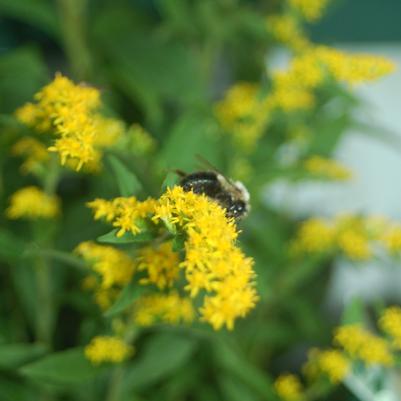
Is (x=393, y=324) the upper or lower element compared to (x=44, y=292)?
lower

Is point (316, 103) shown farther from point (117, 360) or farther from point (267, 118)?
point (117, 360)

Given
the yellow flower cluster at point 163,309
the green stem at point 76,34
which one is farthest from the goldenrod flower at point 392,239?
the green stem at point 76,34

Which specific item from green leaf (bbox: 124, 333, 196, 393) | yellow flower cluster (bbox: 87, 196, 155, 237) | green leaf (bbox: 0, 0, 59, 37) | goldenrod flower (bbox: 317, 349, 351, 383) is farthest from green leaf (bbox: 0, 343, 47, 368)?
green leaf (bbox: 0, 0, 59, 37)

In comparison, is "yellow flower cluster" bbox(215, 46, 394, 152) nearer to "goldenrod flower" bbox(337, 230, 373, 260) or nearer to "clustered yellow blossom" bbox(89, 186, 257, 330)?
"goldenrod flower" bbox(337, 230, 373, 260)

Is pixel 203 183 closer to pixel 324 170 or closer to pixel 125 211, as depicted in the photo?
pixel 125 211

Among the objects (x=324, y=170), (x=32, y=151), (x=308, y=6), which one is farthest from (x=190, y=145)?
(x=308, y=6)

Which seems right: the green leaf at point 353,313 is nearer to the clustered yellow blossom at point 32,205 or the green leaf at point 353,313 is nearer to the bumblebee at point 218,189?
the bumblebee at point 218,189

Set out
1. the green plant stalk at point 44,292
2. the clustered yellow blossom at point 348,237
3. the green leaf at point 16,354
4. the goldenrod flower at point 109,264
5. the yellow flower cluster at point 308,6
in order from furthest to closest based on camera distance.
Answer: the yellow flower cluster at point 308,6 < the clustered yellow blossom at point 348,237 < the green plant stalk at point 44,292 < the green leaf at point 16,354 < the goldenrod flower at point 109,264
